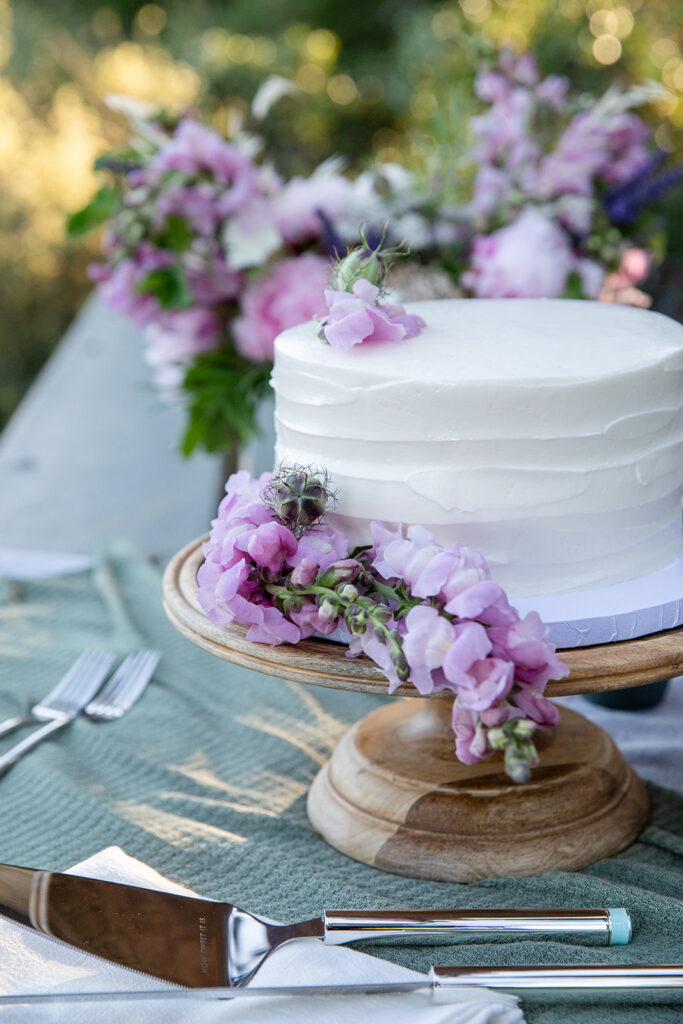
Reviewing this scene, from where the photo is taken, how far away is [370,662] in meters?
0.71

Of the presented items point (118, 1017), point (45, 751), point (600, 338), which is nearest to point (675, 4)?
point (600, 338)

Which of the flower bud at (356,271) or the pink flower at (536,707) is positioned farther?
the flower bud at (356,271)

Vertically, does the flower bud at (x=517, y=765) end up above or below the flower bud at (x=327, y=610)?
below

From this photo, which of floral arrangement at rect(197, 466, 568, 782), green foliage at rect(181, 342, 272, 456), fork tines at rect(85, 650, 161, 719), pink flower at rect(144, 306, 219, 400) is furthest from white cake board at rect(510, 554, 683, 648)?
pink flower at rect(144, 306, 219, 400)

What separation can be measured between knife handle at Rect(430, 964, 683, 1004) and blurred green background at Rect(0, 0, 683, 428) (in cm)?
219

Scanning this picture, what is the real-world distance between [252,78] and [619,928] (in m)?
3.75

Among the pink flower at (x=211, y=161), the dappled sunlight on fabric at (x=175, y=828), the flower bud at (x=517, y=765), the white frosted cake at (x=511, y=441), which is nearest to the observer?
the flower bud at (x=517, y=765)

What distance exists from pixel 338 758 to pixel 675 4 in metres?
3.34

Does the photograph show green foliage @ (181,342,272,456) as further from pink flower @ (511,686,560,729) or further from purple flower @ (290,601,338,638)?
pink flower @ (511,686,560,729)

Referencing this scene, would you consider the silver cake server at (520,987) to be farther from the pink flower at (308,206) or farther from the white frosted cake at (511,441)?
the pink flower at (308,206)

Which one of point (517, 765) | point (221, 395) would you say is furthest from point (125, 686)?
point (517, 765)

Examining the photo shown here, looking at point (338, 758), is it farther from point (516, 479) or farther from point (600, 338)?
point (600, 338)

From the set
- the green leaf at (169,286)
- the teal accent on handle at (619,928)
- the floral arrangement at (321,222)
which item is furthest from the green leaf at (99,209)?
the teal accent on handle at (619,928)

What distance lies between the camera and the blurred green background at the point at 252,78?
348cm
